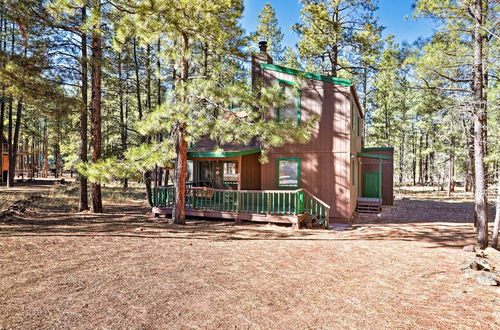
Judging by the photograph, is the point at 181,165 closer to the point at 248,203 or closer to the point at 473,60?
the point at 248,203

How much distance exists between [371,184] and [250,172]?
8549 millimetres

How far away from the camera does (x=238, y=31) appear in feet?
40.1

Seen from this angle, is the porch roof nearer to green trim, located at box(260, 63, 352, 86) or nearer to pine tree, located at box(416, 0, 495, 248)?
green trim, located at box(260, 63, 352, 86)

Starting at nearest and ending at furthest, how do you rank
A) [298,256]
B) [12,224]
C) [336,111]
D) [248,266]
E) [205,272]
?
[205,272]
[248,266]
[298,256]
[12,224]
[336,111]

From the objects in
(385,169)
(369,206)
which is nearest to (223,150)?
(369,206)

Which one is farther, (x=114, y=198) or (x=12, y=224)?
(x=114, y=198)

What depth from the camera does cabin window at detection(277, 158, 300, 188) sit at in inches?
474

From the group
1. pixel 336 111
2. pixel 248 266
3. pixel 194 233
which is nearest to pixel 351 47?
pixel 336 111

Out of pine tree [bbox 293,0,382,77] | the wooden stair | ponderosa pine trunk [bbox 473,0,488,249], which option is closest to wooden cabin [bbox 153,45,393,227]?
the wooden stair

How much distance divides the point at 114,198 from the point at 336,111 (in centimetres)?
1355

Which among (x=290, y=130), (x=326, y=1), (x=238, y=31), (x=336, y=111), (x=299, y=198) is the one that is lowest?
(x=299, y=198)

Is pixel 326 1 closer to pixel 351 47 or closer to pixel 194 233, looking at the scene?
pixel 351 47

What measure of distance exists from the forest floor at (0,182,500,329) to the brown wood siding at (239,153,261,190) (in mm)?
4073

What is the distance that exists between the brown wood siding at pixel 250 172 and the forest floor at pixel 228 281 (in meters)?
4.07
